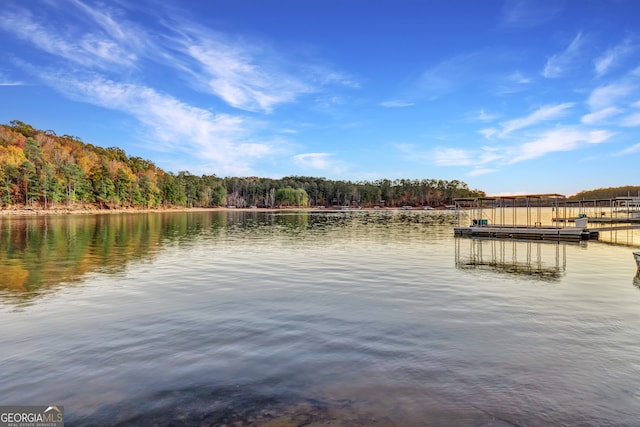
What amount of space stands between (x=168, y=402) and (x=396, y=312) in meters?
8.49

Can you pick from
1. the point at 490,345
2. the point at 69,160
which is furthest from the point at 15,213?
the point at 490,345

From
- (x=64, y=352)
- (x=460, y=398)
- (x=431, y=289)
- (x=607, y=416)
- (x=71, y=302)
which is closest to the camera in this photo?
(x=607, y=416)

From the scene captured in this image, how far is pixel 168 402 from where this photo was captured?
24.5 feet

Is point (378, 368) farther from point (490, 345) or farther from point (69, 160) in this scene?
point (69, 160)

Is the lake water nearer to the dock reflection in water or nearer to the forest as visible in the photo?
the dock reflection in water

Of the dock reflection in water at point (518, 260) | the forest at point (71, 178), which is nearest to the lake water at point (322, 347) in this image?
the dock reflection in water at point (518, 260)

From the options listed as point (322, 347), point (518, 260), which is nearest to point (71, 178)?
point (518, 260)

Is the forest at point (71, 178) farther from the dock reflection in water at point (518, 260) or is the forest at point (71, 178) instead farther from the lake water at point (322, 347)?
the dock reflection in water at point (518, 260)

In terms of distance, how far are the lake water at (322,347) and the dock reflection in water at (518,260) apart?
1.11 meters

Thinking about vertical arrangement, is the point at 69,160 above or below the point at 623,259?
above

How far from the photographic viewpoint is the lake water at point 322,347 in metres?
7.28

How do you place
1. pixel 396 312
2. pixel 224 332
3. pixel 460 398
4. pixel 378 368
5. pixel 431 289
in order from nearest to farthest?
pixel 460 398
pixel 378 368
pixel 224 332
pixel 396 312
pixel 431 289

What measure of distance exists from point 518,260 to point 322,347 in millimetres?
23136

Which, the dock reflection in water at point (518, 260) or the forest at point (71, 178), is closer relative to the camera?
the dock reflection in water at point (518, 260)
